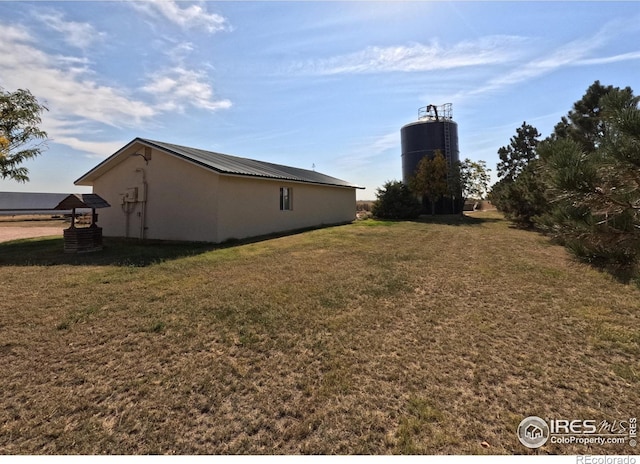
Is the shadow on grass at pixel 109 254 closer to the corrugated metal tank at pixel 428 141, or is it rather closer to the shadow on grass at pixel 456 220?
the shadow on grass at pixel 456 220

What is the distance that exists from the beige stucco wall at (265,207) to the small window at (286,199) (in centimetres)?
20

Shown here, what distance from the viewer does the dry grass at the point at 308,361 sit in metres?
2.37

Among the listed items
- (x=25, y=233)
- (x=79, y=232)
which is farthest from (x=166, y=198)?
(x=25, y=233)

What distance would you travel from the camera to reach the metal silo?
2741 cm

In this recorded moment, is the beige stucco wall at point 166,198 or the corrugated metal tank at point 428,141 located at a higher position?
the corrugated metal tank at point 428,141

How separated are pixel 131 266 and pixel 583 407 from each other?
328 inches

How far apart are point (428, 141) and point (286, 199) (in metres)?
17.6

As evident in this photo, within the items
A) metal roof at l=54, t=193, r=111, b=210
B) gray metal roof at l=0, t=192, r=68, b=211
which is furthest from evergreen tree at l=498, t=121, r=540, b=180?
gray metal roof at l=0, t=192, r=68, b=211

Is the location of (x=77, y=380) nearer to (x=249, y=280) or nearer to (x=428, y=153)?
(x=249, y=280)

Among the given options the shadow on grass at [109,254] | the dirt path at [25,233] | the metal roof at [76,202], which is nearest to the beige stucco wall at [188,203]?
the shadow on grass at [109,254]

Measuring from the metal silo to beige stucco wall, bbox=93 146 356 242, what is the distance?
16334 mm

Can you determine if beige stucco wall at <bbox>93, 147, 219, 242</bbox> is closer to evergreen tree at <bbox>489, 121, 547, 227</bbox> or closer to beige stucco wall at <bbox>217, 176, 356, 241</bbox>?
beige stucco wall at <bbox>217, 176, 356, 241</bbox>

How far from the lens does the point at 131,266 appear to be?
25.0 feet

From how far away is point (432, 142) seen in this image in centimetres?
2752
